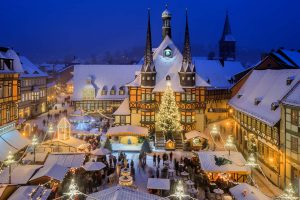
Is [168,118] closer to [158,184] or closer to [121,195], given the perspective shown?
[158,184]

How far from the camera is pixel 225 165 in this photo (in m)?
24.8

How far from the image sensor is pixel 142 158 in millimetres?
32469

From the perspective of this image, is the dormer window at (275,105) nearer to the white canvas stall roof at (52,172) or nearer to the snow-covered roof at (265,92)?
the snow-covered roof at (265,92)

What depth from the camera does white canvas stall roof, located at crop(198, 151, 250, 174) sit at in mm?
24203

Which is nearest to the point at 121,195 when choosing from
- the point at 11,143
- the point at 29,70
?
the point at 11,143

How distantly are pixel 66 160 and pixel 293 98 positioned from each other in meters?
18.6

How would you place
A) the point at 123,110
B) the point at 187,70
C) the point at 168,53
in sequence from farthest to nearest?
1. the point at 168,53
2. the point at 123,110
3. the point at 187,70

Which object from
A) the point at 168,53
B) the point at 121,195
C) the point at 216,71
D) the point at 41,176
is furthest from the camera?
the point at 216,71

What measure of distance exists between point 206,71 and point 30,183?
4817cm

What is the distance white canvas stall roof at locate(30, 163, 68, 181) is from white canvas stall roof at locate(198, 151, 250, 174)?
10618 mm

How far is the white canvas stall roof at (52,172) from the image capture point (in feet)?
69.8

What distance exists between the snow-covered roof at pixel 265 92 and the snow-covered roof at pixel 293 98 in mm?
1271

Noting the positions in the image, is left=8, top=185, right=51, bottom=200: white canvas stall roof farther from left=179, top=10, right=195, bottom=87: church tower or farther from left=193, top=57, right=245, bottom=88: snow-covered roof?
left=193, top=57, right=245, bottom=88: snow-covered roof

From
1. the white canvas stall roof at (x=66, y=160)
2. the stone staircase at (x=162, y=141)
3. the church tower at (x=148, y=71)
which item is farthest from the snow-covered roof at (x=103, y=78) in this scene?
the white canvas stall roof at (x=66, y=160)
